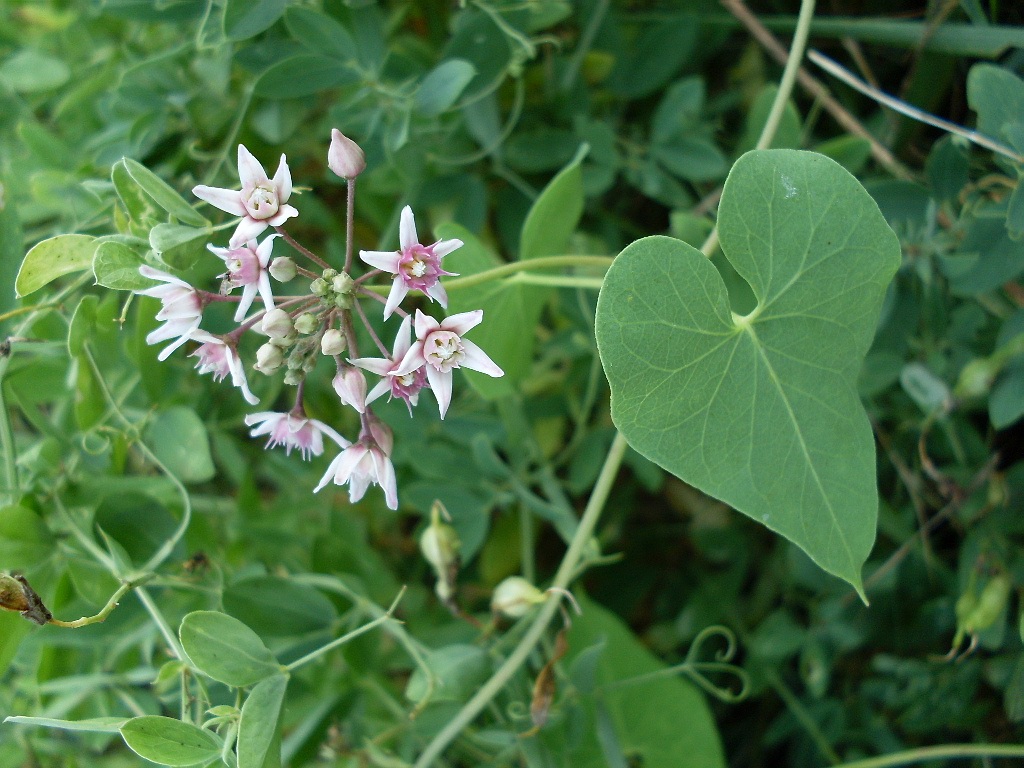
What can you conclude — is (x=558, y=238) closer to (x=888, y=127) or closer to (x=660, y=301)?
(x=660, y=301)

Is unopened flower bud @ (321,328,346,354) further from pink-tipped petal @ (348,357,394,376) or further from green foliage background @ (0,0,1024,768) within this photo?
green foliage background @ (0,0,1024,768)

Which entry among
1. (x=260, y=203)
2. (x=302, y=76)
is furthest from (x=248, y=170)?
(x=302, y=76)

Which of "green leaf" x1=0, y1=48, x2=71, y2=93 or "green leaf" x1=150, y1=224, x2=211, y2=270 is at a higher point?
"green leaf" x1=150, y1=224, x2=211, y2=270

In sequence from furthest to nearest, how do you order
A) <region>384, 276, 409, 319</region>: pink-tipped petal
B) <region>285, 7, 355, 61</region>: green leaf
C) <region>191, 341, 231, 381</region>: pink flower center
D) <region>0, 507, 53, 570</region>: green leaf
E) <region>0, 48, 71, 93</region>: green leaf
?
<region>0, 48, 71, 93</region>: green leaf < <region>285, 7, 355, 61</region>: green leaf < <region>0, 507, 53, 570</region>: green leaf < <region>191, 341, 231, 381</region>: pink flower center < <region>384, 276, 409, 319</region>: pink-tipped petal

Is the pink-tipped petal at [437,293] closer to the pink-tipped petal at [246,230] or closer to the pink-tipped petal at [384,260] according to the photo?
the pink-tipped petal at [384,260]

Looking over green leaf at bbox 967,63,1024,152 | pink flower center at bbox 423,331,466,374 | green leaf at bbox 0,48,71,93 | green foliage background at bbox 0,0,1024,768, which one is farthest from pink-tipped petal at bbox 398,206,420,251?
green leaf at bbox 0,48,71,93

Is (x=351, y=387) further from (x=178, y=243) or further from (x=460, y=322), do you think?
(x=178, y=243)

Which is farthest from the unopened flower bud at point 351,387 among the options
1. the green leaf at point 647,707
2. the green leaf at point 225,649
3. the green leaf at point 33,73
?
the green leaf at point 33,73
